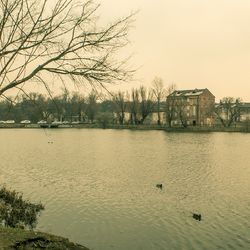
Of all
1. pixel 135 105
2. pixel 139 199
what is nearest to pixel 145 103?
pixel 135 105

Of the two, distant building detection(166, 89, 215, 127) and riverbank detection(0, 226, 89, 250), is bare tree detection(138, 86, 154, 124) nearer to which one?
distant building detection(166, 89, 215, 127)

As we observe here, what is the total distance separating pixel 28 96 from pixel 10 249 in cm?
380

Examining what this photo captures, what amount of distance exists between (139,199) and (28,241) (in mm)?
11757

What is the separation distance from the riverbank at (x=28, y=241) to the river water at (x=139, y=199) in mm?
2979

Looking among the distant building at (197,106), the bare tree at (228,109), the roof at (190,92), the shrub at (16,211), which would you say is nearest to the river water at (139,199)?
the shrub at (16,211)

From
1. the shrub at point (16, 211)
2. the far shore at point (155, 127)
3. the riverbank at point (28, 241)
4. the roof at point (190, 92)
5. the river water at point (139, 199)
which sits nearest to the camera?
the riverbank at point (28, 241)

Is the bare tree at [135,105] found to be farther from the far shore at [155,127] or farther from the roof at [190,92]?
the roof at [190,92]

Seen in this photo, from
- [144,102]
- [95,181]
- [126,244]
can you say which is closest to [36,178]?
[95,181]

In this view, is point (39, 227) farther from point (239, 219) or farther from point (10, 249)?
point (239, 219)

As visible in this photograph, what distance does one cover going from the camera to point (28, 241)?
36.1 ft

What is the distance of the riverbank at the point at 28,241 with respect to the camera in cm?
1050

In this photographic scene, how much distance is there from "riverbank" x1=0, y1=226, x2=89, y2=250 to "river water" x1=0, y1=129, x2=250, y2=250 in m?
2.98

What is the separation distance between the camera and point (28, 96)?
1057cm

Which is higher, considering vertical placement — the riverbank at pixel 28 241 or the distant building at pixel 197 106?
the distant building at pixel 197 106
